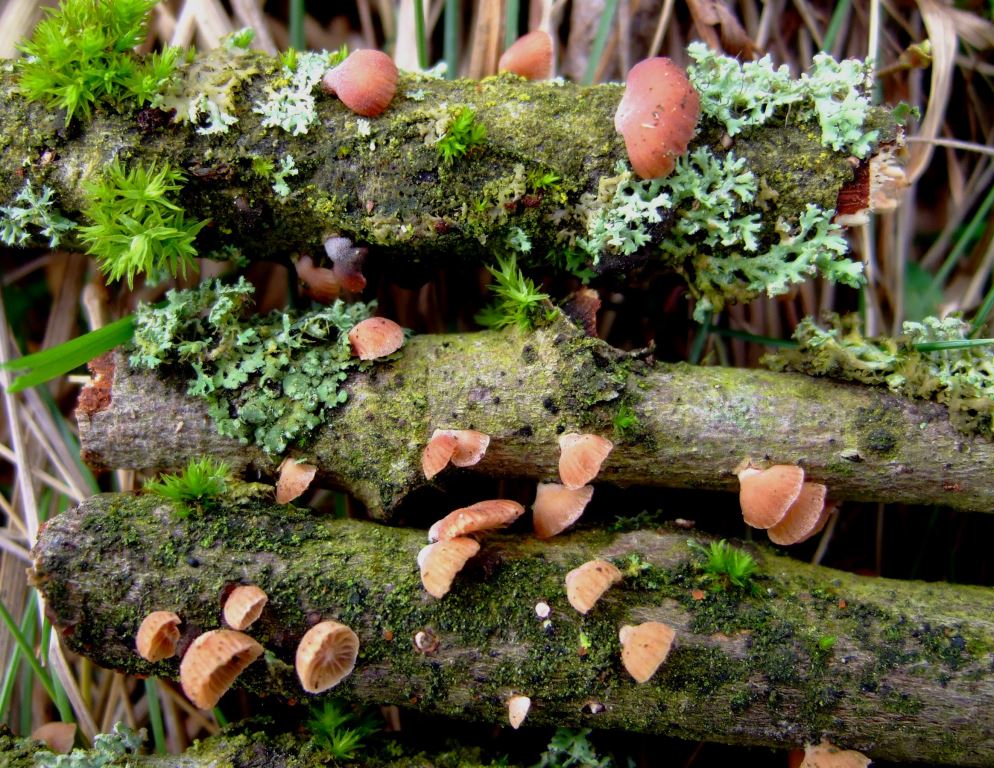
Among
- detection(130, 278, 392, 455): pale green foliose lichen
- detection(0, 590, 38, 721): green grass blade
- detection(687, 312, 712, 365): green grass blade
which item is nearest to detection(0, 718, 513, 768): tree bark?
detection(0, 590, 38, 721): green grass blade

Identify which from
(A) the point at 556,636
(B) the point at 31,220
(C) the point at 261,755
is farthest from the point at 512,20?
(C) the point at 261,755

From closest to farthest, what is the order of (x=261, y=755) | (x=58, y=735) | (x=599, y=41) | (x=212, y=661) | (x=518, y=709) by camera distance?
(x=212, y=661), (x=518, y=709), (x=261, y=755), (x=58, y=735), (x=599, y=41)

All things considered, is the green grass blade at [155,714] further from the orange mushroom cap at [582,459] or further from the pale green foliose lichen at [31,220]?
the orange mushroom cap at [582,459]

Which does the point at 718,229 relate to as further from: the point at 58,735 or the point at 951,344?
the point at 58,735

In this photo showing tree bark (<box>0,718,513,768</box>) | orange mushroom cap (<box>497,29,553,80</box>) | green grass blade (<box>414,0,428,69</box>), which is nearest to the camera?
tree bark (<box>0,718,513,768</box>)

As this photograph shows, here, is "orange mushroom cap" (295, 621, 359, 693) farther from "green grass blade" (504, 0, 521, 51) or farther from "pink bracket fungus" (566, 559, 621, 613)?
"green grass blade" (504, 0, 521, 51)

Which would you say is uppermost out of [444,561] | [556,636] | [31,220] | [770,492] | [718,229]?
[31,220]
